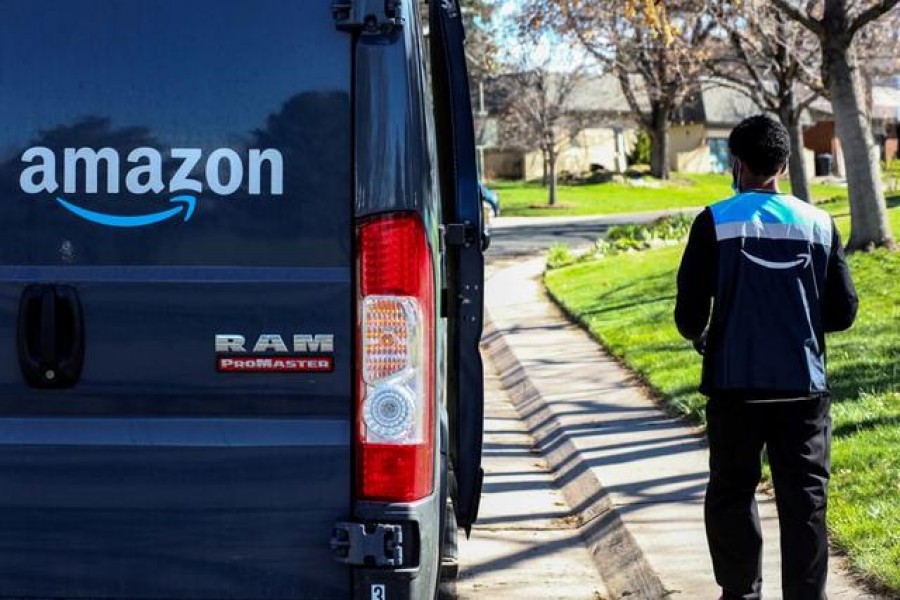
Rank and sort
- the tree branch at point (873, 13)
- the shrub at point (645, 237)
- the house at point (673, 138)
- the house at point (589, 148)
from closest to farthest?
the tree branch at point (873, 13)
the shrub at point (645, 237)
the house at point (589, 148)
the house at point (673, 138)

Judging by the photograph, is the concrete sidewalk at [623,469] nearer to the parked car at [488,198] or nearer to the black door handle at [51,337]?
the parked car at [488,198]

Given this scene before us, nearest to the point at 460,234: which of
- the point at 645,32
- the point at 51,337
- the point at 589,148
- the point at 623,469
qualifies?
the point at 51,337

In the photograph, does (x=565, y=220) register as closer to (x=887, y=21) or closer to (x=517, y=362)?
(x=887, y=21)

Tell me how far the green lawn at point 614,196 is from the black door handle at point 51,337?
42.5 m

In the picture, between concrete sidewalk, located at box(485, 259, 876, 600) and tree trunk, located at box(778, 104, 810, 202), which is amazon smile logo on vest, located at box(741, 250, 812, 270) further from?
tree trunk, located at box(778, 104, 810, 202)

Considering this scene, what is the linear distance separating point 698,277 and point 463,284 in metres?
0.97

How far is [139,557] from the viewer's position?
3.41m

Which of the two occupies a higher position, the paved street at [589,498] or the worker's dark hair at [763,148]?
the worker's dark hair at [763,148]

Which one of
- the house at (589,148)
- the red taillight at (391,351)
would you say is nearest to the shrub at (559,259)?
the red taillight at (391,351)

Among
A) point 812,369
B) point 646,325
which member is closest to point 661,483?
point 812,369

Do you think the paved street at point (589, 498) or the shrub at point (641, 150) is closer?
the paved street at point (589, 498)

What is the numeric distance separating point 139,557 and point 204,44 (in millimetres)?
1303

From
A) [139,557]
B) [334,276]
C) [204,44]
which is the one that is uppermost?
[204,44]

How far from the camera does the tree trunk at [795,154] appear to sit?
21.9 metres
